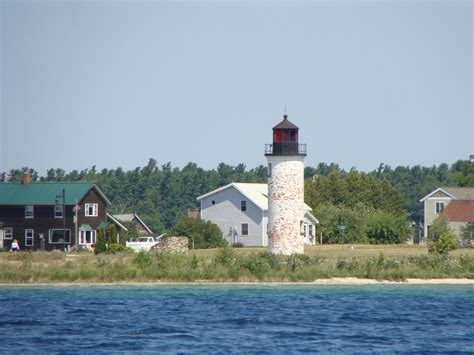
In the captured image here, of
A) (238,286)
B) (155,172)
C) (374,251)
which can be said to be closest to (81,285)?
(238,286)

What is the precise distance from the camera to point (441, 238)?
225 ft

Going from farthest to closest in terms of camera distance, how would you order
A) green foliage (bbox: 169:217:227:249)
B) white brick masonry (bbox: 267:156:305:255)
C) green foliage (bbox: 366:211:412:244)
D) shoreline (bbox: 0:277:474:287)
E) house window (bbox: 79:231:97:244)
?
green foliage (bbox: 366:211:412:244), house window (bbox: 79:231:97:244), green foliage (bbox: 169:217:227:249), white brick masonry (bbox: 267:156:305:255), shoreline (bbox: 0:277:474:287)

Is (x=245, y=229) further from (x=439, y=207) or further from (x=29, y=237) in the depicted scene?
(x=439, y=207)

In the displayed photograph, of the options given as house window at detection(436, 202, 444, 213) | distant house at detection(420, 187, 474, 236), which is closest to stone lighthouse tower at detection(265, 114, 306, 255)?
distant house at detection(420, 187, 474, 236)

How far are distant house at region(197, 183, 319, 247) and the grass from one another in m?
15.2

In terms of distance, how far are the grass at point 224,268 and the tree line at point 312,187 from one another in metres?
18.6

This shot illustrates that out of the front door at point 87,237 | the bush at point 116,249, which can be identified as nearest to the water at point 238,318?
the bush at point 116,249

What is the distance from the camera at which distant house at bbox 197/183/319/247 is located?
258 ft

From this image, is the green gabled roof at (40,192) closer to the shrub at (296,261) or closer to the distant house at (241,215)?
the distant house at (241,215)

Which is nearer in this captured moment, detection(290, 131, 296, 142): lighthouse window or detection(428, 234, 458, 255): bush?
detection(290, 131, 296, 142): lighthouse window

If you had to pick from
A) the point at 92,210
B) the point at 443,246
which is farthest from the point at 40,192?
the point at 443,246

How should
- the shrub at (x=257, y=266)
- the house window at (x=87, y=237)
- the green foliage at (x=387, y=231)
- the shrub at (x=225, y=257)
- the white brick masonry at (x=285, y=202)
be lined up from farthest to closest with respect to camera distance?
the green foliage at (x=387, y=231) → the house window at (x=87, y=237) → the white brick masonry at (x=285, y=202) → the shrub at (x=225, y=257) → the shrub at (x=257, y=266)

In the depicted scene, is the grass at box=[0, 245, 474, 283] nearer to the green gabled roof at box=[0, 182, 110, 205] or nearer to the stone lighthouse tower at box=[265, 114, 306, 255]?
the stone lighthouse tower at box=[265, 114, 306, 255]

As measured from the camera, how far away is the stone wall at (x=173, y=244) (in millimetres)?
70938
